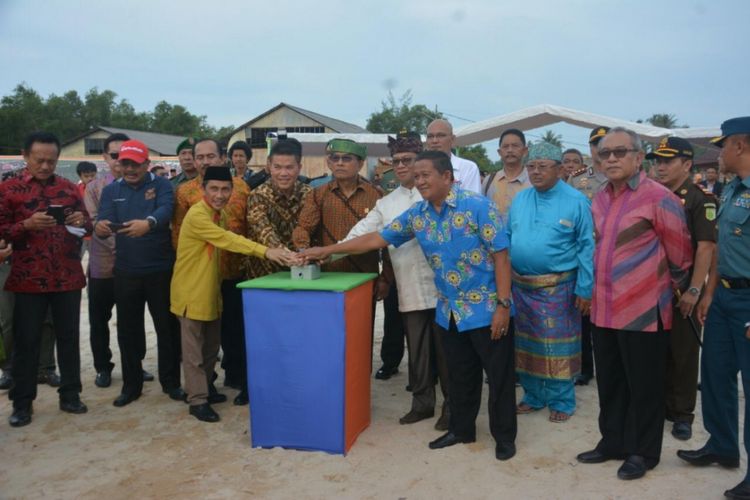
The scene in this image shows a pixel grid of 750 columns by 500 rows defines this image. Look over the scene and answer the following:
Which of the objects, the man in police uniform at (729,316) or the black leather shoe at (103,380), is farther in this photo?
the black leather shoe at (103,380)

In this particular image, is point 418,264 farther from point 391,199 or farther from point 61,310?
point 61,310

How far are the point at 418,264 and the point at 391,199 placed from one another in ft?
1.70

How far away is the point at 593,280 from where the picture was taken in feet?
11.7

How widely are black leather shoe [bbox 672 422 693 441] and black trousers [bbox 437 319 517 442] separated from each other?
3.82 ft

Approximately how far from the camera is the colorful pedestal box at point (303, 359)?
3.47 m

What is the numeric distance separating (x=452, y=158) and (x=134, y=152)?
2.58m

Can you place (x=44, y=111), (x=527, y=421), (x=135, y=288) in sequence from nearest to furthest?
1. (x=527, y=421)
2. (x=135, y=288)
3. (x=44, y=111)

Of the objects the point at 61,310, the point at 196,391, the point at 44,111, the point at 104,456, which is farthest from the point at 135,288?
the point at 44,111

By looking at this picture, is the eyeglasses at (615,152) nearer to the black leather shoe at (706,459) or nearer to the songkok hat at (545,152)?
the songkok hat at (545,152)

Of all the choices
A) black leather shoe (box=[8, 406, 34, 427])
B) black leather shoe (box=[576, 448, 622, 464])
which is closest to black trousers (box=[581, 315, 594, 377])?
black leather shoe (box=[576, 448, 622, 464])

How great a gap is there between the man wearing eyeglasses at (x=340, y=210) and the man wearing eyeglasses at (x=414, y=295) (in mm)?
182

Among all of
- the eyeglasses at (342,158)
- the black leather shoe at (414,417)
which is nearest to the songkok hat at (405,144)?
the eyeglasses at (342,158)

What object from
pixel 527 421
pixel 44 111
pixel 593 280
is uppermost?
pixel 44 111

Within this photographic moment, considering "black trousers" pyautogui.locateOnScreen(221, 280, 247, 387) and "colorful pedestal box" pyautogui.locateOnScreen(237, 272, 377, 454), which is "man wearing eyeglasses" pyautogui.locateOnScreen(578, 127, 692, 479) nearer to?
"colorful pedestal box" pyautogui.locateOnScreen(237, 272, 377, 454)
